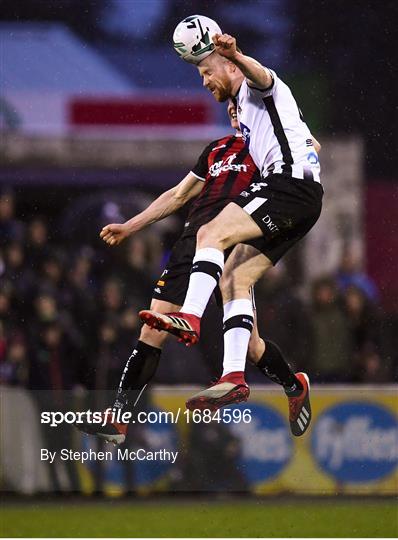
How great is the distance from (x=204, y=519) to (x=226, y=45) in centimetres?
669

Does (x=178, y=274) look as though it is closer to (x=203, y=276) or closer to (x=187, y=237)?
(x=187, y=237)

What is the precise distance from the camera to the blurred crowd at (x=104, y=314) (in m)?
12.6

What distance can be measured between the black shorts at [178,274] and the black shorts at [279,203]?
0.75 metres

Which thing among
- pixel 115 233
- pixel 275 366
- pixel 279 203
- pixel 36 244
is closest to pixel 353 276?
pixel 36 244

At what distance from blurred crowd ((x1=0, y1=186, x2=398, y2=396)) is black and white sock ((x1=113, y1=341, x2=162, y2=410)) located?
211 cm

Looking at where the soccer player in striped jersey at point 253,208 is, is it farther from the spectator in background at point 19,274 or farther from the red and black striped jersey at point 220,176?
the spectator in background at point 19,274

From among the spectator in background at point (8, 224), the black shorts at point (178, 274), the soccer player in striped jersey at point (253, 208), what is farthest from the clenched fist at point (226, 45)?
the spectator in background at point (8, 224)

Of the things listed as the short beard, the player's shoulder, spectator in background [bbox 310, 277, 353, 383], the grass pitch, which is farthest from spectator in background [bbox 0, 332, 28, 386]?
the short beard

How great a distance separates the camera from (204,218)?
31.1 ft

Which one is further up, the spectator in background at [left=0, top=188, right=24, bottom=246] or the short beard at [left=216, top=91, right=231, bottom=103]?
the short beard at [left=216, top=91, right=231, bottom=103]

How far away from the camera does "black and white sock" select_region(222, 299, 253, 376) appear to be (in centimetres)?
886


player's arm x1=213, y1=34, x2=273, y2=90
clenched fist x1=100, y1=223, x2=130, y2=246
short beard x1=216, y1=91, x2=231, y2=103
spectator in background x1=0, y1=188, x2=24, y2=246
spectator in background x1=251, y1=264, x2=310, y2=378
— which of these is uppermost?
player's arm x1=213, y1=34, x2=273, y2=90

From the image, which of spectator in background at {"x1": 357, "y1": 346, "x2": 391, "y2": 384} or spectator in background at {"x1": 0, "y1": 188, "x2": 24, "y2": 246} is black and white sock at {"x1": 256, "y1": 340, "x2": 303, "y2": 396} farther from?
spectator in background at {"x1": 357, "y1": 346, "x2": 391, "y2": 384}

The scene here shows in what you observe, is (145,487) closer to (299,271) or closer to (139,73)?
(299,271)
